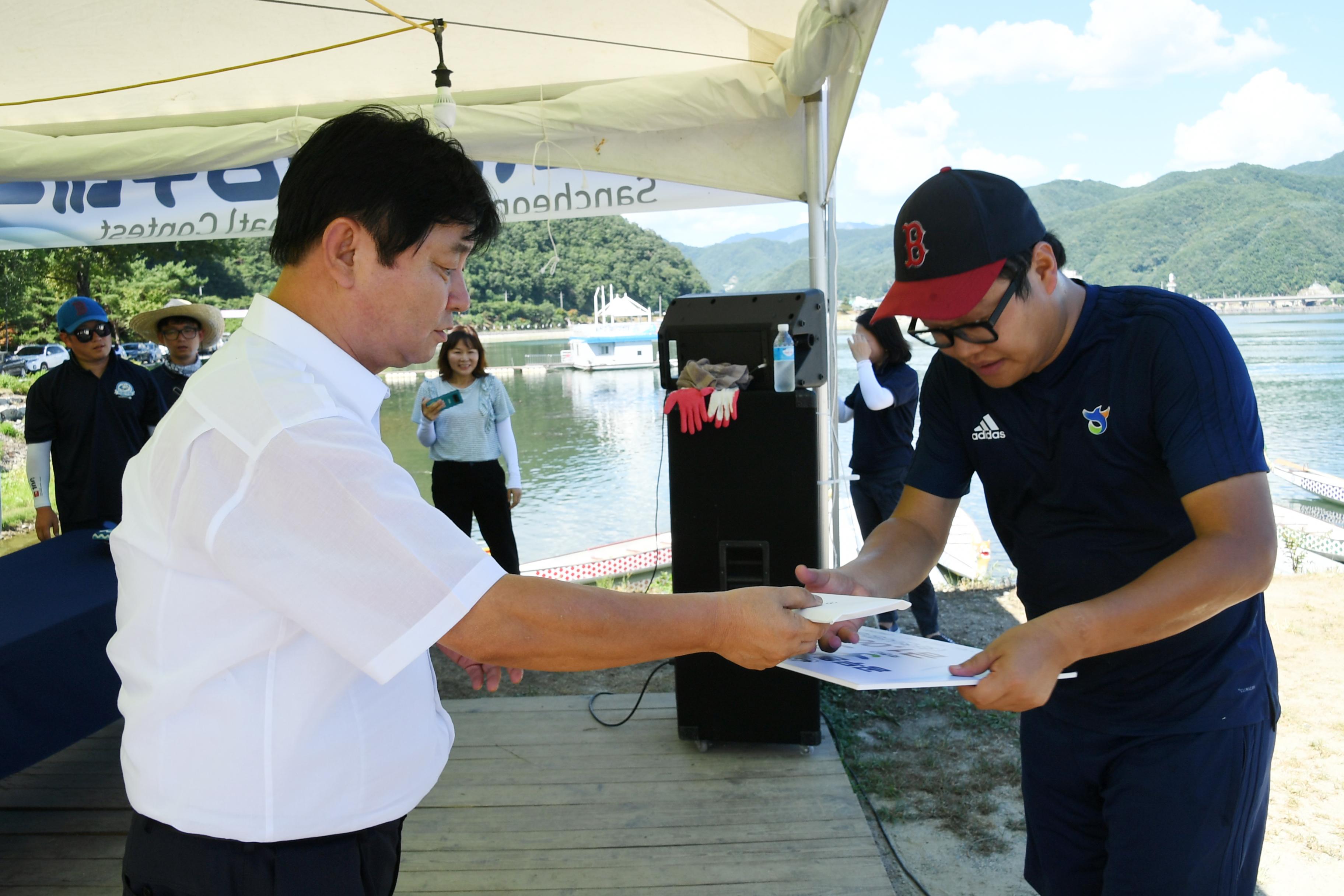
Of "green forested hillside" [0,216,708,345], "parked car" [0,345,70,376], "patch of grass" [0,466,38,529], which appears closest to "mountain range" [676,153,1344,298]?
"green forested hillside" [0,216,708,345]

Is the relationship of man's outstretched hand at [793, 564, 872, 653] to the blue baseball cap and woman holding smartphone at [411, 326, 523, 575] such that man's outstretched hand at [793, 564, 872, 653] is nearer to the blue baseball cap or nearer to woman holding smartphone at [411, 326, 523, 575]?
woman holding smartphone at [411, 326, 523, 575]

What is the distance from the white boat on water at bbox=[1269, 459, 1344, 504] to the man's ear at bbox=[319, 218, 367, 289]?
1620 centimetres

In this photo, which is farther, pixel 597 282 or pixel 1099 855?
pixel 597 282

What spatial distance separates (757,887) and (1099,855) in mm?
1377

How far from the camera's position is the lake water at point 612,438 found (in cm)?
1287

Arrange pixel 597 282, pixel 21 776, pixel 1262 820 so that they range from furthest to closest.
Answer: pixel 597 282 → pixel 21 776 → pixel 1262 820

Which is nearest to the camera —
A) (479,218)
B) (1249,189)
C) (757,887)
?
(479,218)

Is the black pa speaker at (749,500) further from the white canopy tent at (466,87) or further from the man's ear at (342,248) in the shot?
the man's ear at (342,248)

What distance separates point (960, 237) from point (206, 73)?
4274 mm

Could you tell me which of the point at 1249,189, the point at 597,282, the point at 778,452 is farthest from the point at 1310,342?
the point at 778,452

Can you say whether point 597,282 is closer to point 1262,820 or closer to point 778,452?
point 778,452

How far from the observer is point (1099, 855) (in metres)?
1.46

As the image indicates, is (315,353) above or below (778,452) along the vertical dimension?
above

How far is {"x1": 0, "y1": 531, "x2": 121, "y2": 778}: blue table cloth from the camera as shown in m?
2.40
